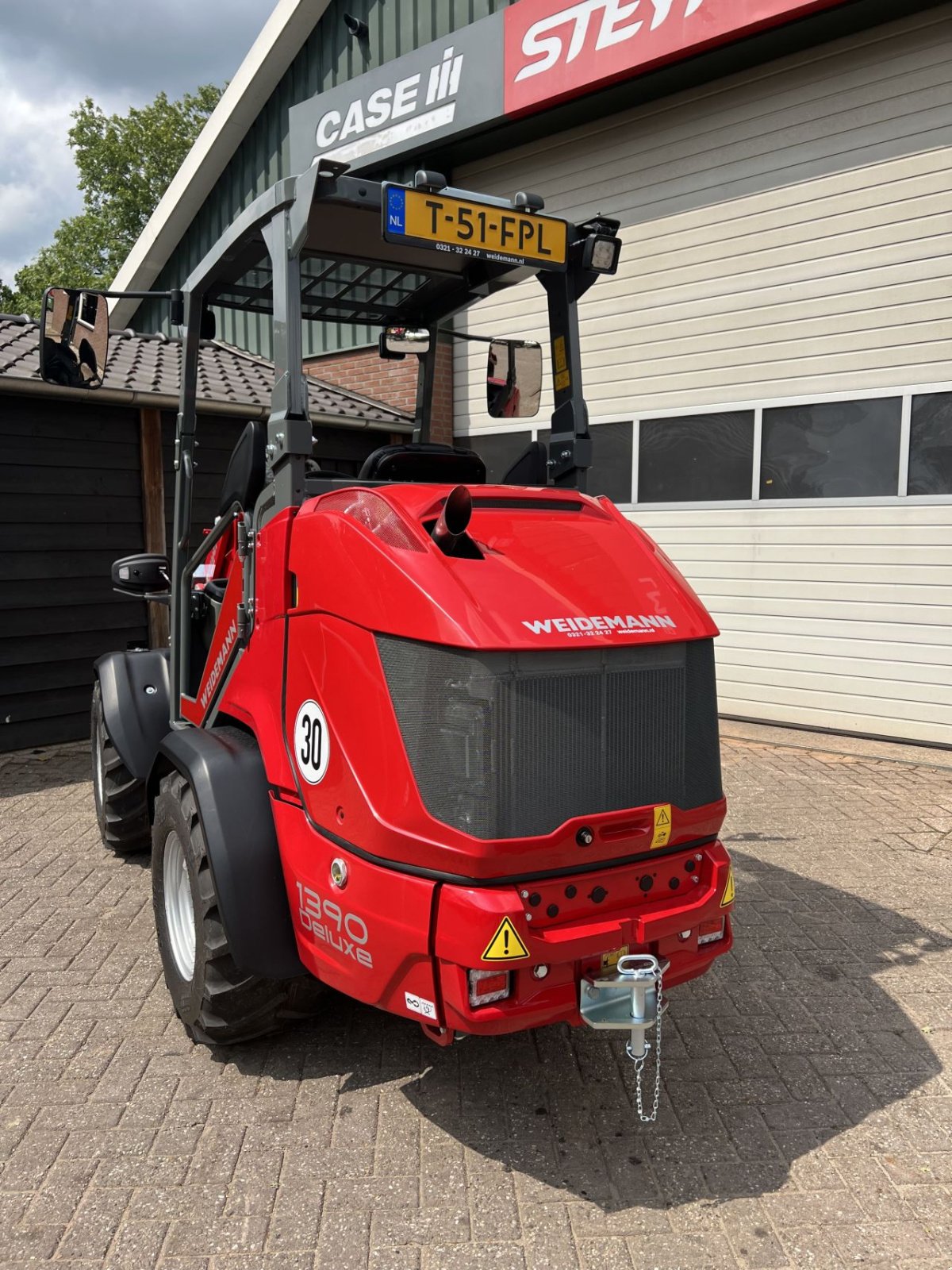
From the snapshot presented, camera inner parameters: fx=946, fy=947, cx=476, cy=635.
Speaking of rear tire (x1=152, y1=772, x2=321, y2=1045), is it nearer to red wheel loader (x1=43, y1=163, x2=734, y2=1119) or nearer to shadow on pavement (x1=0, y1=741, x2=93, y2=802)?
red wheel loader (x1=43, y1=163, x2=734, y2=1119)

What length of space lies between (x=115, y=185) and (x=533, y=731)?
129 feet

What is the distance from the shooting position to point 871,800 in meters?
6.24

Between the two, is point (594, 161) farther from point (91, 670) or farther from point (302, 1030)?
point (302, 1030)

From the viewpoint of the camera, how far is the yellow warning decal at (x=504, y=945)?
233cm

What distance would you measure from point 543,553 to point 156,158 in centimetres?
3878

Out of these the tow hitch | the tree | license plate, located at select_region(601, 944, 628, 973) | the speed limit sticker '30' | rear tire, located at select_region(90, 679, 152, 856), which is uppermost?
the tree

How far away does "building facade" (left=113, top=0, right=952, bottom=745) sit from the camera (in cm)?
705

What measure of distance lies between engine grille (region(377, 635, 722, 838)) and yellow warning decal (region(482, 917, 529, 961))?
22cm

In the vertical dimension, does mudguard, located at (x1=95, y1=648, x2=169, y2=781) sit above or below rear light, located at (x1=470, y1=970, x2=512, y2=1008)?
above

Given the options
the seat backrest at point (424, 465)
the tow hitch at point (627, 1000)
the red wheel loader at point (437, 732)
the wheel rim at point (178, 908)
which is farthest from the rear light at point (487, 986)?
the seat backrest at point (424, 465)

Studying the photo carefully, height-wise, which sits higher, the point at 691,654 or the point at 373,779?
the point at 691,654

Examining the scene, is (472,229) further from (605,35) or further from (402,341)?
(605,35)

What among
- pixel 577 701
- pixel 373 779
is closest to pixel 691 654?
pixel 577 701

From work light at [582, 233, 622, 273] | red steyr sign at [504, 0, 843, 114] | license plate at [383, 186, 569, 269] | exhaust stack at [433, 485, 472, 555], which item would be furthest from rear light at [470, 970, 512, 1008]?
red steyr sign at [504, 0, 843, 114]
